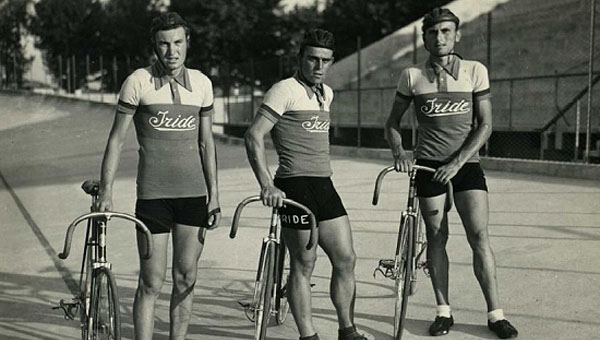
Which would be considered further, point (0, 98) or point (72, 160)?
point (0, 98)

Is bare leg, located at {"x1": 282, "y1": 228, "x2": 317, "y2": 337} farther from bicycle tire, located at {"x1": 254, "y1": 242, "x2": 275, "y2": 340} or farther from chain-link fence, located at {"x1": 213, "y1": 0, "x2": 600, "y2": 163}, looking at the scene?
chain-link fence, located at {"x1": 213, "y1": 0, "x2": 600, "y2": 163}

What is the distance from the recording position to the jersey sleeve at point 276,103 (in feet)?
12.8

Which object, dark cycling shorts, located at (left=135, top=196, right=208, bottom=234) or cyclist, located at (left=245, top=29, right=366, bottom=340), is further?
cyclist, located at (left=245, top=29, right=366, bottom=340)

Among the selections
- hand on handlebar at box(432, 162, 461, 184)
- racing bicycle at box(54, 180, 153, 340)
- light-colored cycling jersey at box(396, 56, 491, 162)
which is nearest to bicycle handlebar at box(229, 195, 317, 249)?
racing bicycle at box(54, 180, 153, 340)

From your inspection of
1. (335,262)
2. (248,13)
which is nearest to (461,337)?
(335,262)

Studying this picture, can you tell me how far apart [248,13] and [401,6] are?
14.7 m

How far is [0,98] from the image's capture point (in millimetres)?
25641

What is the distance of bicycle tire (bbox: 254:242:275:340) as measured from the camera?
144 inches

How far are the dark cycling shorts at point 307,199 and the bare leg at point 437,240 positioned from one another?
2.58ft

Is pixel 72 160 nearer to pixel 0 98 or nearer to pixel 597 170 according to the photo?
pixel 0 98

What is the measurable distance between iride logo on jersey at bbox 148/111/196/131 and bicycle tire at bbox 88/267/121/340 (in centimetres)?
77

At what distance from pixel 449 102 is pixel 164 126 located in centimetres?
184

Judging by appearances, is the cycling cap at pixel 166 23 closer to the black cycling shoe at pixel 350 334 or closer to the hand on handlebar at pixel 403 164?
the hand on handlebar at pixel 403 164

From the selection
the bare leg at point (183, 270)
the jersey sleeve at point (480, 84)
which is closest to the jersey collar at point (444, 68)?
the jersey sleeve at point (480, 84)
